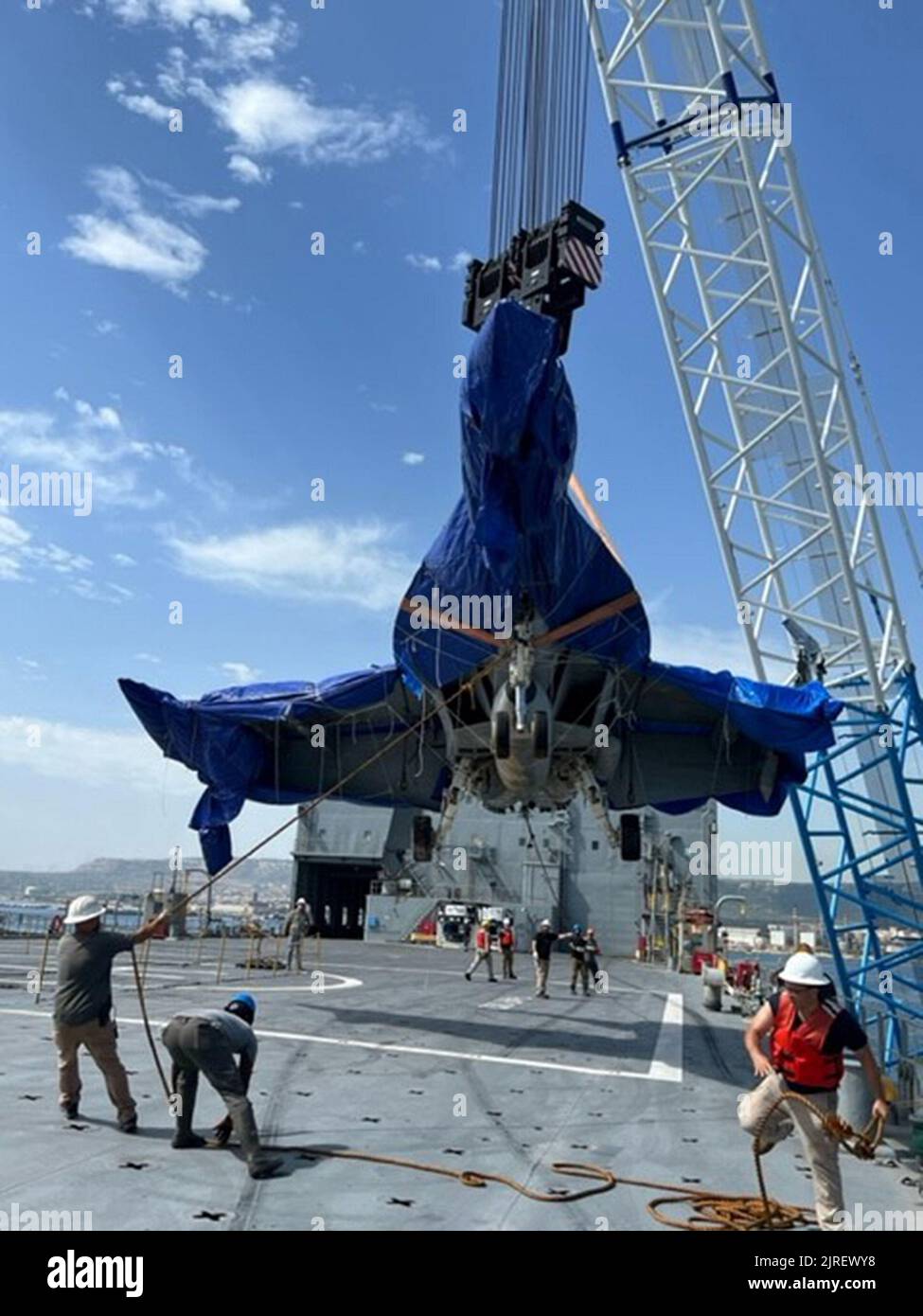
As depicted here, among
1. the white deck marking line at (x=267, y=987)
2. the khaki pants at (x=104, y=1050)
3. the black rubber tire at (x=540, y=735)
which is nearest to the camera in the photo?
the khaki pants at (x=104, y=1050)

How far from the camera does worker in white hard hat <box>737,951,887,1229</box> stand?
5953 mm

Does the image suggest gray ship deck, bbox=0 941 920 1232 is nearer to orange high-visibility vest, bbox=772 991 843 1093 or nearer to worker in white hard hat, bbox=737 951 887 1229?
worker in white hard hat, bbox=737 951 887 1229

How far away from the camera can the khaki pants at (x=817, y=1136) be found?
19.4 feet

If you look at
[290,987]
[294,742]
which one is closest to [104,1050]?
[294,742]

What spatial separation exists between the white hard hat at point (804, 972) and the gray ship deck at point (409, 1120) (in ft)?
6.28

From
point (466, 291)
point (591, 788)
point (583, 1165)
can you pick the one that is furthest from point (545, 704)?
point (583, 1165)

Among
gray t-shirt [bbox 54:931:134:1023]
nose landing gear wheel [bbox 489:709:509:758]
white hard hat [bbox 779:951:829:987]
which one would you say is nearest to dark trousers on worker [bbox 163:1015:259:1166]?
gray t-shirt [bbox 54:931:134:1023]

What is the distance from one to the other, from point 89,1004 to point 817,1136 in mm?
5843

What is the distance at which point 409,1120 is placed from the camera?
28.9 ft

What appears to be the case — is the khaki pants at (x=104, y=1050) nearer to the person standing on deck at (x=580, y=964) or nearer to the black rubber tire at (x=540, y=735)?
the black rubber tire at (x=540, y=735)

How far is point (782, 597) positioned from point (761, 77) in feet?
40.9

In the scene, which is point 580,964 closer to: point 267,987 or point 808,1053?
point 267,987

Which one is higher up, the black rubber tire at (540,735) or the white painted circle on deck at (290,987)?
the black rubber tire at (540,735)

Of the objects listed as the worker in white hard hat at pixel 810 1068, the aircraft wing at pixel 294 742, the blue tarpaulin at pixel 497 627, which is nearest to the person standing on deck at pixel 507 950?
the aircraft wing at pixel 294 742
